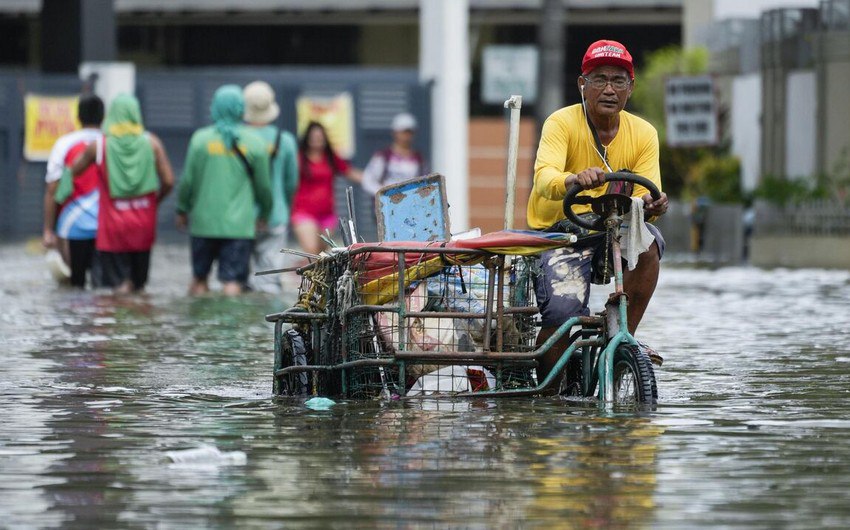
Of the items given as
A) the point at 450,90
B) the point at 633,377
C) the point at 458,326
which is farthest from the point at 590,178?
the point at 450,90

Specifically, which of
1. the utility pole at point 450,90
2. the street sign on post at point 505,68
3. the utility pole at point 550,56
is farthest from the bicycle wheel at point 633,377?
the street sign on post at point 505,68

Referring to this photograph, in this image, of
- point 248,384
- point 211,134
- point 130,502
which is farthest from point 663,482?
point 211,134

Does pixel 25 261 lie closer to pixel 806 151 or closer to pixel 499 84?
pixel 499 84

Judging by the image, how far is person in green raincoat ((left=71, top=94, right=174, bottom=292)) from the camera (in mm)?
16859

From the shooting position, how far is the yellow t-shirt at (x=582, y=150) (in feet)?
29.6

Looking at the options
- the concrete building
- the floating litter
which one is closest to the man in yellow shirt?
the floating litter

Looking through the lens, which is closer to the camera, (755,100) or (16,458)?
(16,458)

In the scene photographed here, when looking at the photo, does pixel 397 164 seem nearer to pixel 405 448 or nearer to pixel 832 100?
pixel 832 100

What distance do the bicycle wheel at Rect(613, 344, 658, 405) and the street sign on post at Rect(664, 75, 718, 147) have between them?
76.0ft

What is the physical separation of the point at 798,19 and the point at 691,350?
17.9 metres

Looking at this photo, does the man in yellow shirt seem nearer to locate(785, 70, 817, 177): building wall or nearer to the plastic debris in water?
the plastic debris in water

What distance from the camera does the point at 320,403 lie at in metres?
9.02

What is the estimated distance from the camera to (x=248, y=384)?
1013 cm

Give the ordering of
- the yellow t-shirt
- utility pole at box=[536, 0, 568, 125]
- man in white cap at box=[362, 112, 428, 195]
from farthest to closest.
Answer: utility pole at box=[536, 0, 568, 125] < man in white cap at box=[362, 112, 428, 195] < the yellow t-shirt
